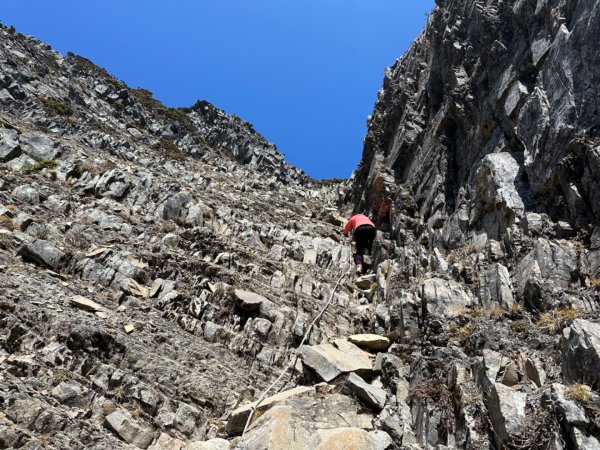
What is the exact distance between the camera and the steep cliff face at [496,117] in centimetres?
1387

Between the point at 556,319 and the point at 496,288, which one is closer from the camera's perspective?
the point at 556,319

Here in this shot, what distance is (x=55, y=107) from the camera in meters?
38.2

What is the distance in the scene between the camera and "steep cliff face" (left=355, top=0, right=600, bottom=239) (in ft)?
45.5

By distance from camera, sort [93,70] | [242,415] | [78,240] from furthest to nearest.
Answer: [93,70] < [78,240] < [242,415]

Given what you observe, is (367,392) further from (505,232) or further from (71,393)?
(505,232)

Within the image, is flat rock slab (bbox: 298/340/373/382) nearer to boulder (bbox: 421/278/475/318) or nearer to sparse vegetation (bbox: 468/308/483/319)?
boulder (bbox: 421/278/475/318)

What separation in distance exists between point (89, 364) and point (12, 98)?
1371 inches

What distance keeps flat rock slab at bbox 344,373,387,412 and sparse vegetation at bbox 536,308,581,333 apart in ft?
12.4

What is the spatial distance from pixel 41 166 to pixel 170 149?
60.8 feet

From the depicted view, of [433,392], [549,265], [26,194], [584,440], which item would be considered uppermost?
[26,194]

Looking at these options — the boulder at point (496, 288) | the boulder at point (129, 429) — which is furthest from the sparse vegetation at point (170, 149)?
the boulder at point (129, 429)

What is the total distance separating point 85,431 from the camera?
28.6 feet

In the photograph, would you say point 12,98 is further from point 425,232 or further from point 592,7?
point 592,7

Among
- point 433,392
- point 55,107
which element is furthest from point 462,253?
point 55,107
